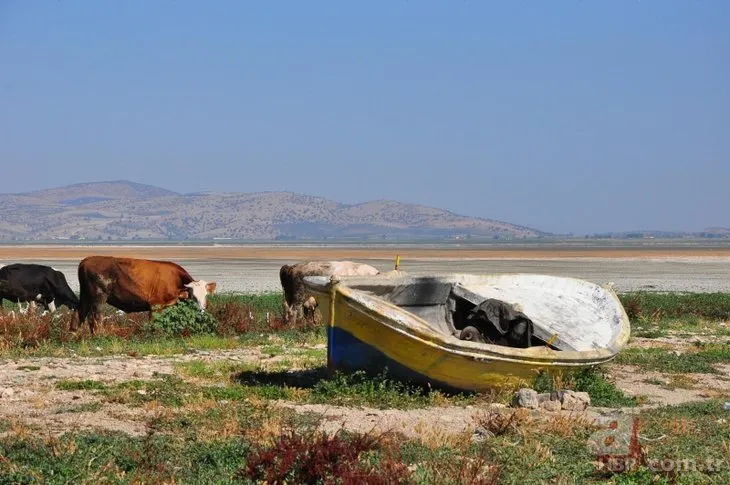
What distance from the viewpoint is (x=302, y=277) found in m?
23.4

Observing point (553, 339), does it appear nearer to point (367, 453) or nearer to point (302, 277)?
point (367, 453)

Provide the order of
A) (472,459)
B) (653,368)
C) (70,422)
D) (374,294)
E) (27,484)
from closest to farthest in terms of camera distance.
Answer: (27,484) < (472,459) < (70,422) < (374,294) < (653,368)

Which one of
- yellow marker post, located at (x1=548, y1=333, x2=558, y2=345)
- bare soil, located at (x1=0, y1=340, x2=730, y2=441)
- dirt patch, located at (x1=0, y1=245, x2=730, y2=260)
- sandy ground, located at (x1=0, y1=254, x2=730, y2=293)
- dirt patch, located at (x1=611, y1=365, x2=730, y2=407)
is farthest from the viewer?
dirt patch, located at (x1=0, y1=245, x2=730, y2=260)

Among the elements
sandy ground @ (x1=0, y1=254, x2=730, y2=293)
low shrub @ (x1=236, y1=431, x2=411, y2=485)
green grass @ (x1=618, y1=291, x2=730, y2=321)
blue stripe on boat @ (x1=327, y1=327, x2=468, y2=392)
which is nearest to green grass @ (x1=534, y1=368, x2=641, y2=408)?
blue stripe on boat @ (x1=327, y1=327, x2=468, y2=392)

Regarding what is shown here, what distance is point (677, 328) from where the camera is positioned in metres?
21.0

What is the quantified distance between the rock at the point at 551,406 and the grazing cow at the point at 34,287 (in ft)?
49.6

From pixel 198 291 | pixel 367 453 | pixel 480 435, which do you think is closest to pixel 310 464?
pixel 367 453

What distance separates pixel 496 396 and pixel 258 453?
194 inches


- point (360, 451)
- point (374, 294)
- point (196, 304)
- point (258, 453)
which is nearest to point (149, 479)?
point (258, 453)

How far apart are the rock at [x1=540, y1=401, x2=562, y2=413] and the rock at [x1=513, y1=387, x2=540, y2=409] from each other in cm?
8

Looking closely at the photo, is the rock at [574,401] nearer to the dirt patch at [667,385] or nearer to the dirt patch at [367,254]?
the dirt patch at [667,385]

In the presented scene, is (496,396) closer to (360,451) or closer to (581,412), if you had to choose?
(581,412)

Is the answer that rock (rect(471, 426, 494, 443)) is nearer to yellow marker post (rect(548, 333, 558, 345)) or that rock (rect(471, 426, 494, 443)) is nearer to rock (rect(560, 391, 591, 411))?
rock (rect(560, 391, 591, 411))

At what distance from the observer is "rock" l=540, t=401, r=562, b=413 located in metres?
11.5
